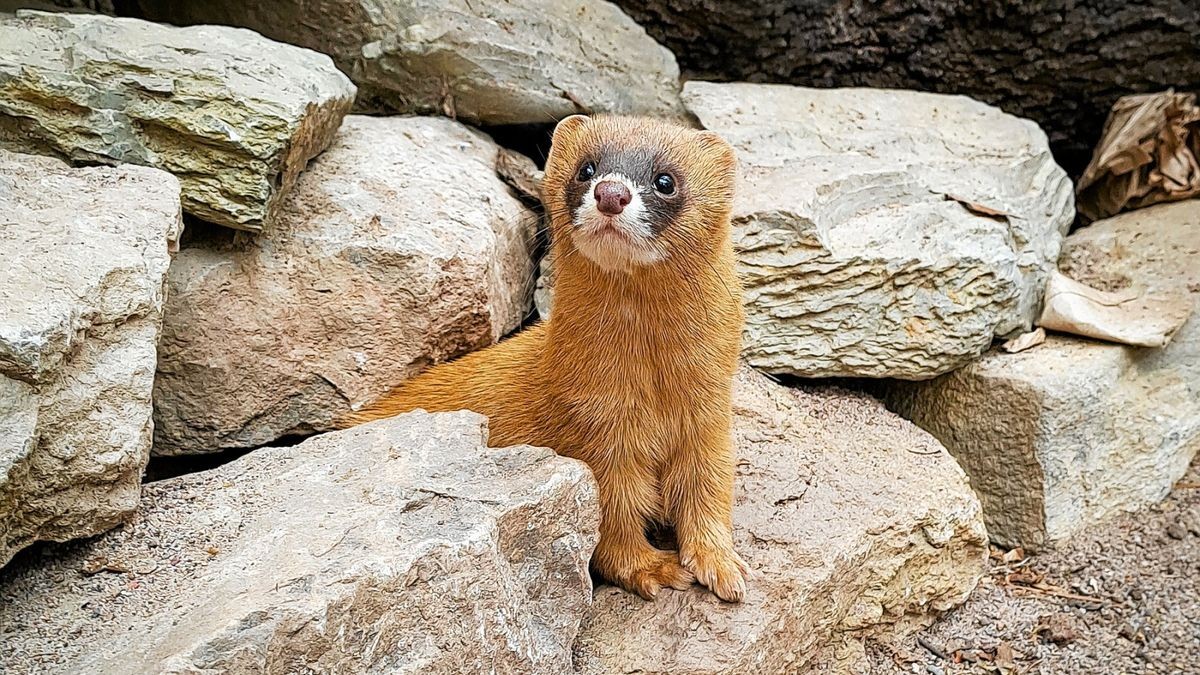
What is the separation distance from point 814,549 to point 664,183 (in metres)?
1.24

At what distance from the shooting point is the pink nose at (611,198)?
281 centimetres

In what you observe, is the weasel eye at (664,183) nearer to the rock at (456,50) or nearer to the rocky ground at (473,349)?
the rocky ground at (473,349)

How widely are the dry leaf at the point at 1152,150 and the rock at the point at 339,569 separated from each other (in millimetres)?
3624

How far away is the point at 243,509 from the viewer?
2.82m

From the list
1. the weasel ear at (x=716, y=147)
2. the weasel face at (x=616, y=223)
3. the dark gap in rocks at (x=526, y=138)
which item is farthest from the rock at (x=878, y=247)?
the weasel face at (x=616, y=223)

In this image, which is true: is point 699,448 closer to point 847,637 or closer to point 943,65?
point 847,637

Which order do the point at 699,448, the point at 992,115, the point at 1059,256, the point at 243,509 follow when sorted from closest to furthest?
the point at 243,509 → the point at 699,448 → the point at 1059,256 → the point at 992,115

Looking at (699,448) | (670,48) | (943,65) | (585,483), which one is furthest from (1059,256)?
(585,483)

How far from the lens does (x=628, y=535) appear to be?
3.26 meters

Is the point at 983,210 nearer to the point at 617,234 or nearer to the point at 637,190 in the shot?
the point at 637,190

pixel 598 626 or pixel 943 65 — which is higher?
pixel 943 65

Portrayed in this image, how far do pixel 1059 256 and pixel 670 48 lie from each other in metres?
2.21

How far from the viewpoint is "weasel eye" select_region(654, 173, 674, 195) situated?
307 cm

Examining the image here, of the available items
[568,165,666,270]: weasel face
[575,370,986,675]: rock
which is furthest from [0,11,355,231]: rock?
[575,370,986,675]: rock
